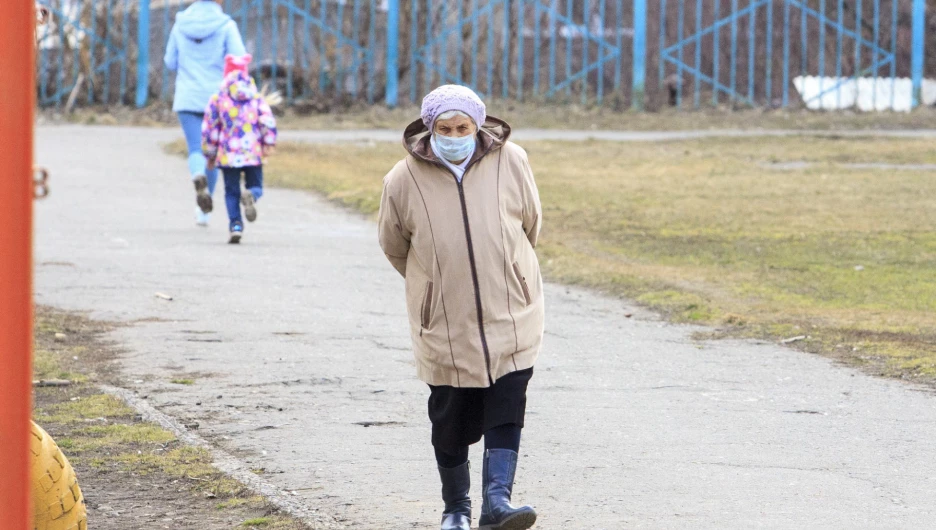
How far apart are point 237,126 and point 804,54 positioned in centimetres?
1437

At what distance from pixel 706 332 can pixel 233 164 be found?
430cm

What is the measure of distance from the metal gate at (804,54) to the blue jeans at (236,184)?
13033 millimetres

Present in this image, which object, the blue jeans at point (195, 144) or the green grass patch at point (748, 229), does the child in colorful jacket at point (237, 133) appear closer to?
the blue jeans at point (195, 144)

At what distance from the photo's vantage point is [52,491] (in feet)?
14.5

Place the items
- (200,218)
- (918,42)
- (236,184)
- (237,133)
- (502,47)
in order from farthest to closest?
(502,47)
(918,42)
(200,218)
(236,184)
(237,133)

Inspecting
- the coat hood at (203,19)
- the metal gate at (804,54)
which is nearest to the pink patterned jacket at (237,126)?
the coat hood at (203,19)

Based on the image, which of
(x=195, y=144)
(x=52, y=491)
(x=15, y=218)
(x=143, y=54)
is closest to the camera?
(x=15, y=218)

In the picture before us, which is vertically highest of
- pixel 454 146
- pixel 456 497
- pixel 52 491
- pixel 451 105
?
pixel 451 105

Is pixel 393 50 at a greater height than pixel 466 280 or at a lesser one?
greater

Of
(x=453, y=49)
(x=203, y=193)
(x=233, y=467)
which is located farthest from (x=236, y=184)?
(x=453, y=49)

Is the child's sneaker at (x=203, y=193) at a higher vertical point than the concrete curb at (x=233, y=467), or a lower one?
higher

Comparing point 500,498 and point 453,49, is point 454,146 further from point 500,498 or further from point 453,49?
point 453,49

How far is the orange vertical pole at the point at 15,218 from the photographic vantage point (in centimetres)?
270

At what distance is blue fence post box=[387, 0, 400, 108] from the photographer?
24.1m
